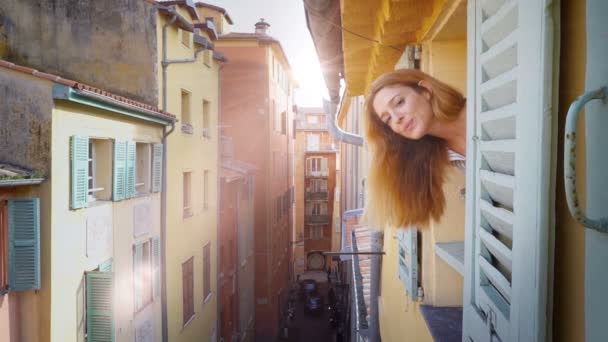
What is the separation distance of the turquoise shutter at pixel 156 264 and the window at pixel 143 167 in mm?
1083

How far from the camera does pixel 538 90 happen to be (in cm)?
120

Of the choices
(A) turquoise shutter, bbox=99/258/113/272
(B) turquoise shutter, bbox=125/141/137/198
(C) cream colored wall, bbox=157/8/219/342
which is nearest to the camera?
(A) turquoise shutter, bbox=99/258/113/272

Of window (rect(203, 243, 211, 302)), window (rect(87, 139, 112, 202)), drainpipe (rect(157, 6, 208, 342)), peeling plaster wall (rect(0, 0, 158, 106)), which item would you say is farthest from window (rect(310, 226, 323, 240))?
window (rect(87, 139, 112, 202))

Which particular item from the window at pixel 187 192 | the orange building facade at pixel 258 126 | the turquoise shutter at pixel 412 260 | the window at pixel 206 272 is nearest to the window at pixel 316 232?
the orange building facade at pixel 258 126

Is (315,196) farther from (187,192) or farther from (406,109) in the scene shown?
(406,109)

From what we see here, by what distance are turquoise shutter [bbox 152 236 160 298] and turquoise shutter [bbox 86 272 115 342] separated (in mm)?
2488

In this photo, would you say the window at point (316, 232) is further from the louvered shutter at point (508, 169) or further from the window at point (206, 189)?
the louvered shutter at point (508, 169)

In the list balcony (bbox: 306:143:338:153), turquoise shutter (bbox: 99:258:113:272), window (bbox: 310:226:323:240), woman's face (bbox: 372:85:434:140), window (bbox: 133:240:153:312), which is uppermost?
balcony (bbox: 306:143:338:153)

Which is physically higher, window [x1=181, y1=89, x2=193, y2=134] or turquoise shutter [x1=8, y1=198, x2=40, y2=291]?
window [x1=181, y1=89, x2=193, y2=134]

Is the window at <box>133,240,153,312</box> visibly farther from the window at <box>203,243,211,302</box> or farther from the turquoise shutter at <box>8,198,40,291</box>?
the window at <box>203,243,211,302</box>

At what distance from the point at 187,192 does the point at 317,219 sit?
89.1 ft

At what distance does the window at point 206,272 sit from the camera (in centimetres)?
1359

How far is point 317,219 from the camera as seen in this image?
39.1m

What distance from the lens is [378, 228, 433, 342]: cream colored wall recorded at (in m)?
3.57
